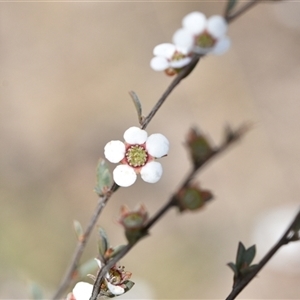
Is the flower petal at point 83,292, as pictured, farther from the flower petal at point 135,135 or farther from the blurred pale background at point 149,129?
the blurred pale background at point 149,129

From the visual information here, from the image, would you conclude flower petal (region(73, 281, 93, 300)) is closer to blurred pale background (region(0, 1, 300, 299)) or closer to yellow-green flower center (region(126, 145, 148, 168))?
yellow-green flower center (region(126, 145, 148, 168))

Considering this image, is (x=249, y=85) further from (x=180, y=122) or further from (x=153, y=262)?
(x=153, y=262)

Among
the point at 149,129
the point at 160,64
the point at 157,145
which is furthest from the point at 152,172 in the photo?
the point at 149,129

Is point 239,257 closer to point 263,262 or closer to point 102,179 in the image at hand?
point 263,262

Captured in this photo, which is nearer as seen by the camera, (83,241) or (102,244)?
(102,244)

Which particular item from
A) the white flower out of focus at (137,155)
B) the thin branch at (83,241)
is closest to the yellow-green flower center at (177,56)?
the white flower out of focus at (137,155)

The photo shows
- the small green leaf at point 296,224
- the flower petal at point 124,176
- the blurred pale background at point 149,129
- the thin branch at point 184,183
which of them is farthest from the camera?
the blurred pale background at point 149,129

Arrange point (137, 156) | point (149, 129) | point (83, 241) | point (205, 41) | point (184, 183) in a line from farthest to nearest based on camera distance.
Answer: point (149, 129) < point (83, 241) < point (137, 156) < point (205, 41) < point (184, 183)
